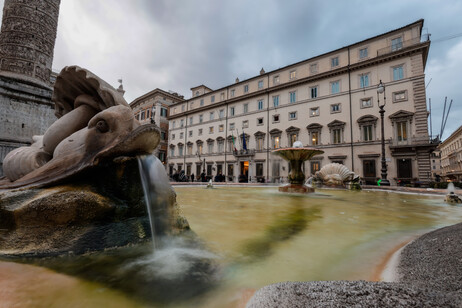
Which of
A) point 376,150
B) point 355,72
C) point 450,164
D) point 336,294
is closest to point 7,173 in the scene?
point 336,294

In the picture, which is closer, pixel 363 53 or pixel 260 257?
pixel 260 257

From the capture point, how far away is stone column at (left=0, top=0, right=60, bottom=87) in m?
6.75

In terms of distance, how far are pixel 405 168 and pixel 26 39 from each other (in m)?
27.4

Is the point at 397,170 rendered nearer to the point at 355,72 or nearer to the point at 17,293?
the point at 355,72

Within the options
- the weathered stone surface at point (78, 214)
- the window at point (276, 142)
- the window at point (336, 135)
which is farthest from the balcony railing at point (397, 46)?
the weathered stone surface at point (78, 214)

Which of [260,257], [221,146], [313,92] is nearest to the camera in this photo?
[260,257]

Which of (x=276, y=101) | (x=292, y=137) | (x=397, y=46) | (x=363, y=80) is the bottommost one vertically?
(x=292, y=137)

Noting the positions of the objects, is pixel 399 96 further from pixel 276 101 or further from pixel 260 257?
pixel 260 257

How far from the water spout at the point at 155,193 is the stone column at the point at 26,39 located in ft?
26.6

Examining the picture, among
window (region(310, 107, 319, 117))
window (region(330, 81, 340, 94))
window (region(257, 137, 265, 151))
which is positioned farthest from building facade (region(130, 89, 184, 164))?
window (region(330, 81, 340, 94))

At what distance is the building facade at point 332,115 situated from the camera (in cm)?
1962

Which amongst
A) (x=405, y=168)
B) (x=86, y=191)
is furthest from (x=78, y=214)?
(x=405, y=168)

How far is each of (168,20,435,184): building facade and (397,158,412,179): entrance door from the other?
0.07 meters

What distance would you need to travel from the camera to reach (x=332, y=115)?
2408cm
